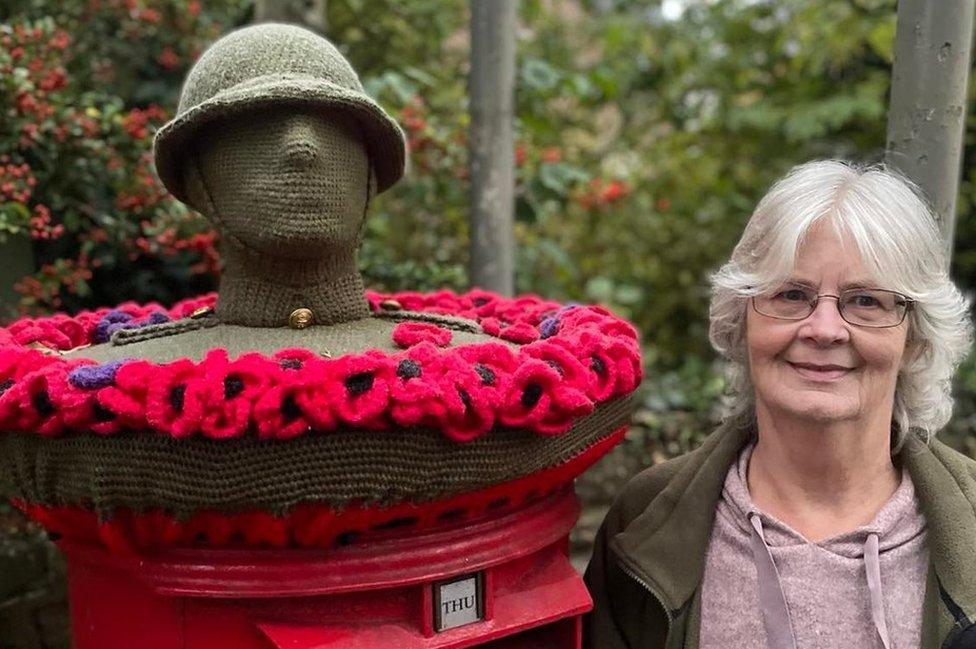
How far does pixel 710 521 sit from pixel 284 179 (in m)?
0.79

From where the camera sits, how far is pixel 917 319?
1388 millimetres

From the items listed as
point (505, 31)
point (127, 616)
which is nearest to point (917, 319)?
point (127, 616)

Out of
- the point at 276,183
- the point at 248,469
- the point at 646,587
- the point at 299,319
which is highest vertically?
the point at 276,183

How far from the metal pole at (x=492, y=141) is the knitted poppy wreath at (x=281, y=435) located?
125 cm

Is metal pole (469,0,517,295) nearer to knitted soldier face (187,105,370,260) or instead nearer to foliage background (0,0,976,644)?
foliage background (0,0,976,644)

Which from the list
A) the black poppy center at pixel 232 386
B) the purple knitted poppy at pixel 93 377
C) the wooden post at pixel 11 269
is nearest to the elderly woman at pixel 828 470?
the black poppy center at pixel 232 386

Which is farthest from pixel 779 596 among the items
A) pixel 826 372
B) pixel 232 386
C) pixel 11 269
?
pixel 11 269

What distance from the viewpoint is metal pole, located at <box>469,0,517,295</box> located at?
7.75 feet

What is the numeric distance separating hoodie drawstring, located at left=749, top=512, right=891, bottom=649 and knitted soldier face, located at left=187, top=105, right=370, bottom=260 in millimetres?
742

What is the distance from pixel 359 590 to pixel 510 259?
4.69 feet

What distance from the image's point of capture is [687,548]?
1.43 metres

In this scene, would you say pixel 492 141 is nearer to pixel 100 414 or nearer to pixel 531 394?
pixel 531 394

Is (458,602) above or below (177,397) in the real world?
below

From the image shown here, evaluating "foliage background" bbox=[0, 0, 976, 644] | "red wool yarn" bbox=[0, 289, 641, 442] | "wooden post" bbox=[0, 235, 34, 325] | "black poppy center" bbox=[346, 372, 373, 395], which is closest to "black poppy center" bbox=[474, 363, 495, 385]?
"red wool yarn" bbox=[0, 289, 641, 442]
